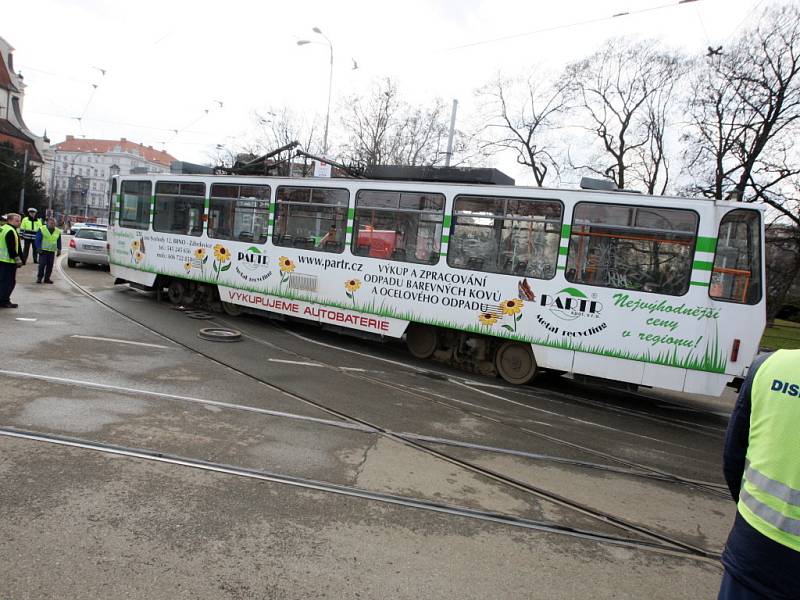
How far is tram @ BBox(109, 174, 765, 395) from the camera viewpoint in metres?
7.45

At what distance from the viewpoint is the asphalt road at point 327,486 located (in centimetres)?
313

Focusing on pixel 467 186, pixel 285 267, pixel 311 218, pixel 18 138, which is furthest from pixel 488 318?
pixel 18 138

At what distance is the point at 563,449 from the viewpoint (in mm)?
5801

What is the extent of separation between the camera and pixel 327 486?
4.25 m

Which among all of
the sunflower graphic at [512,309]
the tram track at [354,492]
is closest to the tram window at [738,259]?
the sunflower graphic at [512,309]

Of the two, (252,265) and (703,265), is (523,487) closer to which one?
(703,265)

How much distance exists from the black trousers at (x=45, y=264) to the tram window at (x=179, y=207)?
366 cm

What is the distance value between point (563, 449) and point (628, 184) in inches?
1035

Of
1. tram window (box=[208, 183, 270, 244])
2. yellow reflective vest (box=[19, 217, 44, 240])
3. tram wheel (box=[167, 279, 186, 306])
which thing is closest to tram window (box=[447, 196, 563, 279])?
tram window (box=[208, 183, 270, 244])

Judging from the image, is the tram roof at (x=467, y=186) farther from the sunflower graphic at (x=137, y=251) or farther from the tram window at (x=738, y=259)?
the sunflower graphic at (x=137, y=251)

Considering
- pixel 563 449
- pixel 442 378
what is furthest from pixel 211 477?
pixel 442 378

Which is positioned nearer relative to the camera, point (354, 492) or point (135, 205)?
point (354, 492)

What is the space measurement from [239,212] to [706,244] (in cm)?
867

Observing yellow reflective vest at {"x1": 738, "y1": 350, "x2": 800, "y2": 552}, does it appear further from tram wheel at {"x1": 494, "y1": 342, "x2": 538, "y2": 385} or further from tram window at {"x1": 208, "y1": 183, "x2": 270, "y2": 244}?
tram window at {"x1": 208, "y1": 183, "x2": 270, "y2": 244}
